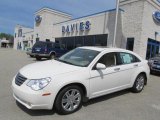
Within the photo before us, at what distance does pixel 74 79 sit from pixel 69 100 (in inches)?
20.7

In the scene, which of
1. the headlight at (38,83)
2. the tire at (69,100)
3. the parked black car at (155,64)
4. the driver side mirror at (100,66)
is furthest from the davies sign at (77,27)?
the headlight at (38,83)

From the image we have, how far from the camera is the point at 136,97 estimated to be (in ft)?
21.4

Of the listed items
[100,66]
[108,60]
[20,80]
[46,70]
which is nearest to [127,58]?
[108,60]

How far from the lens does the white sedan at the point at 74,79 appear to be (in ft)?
14.4

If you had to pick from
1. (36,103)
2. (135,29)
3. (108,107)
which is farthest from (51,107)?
(135,29)

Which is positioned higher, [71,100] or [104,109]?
[71,100]

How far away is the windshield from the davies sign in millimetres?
17876

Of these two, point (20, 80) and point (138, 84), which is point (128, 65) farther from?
point (20, 80)

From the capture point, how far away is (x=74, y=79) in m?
4.70

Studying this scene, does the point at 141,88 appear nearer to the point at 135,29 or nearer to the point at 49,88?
the point at 49,88

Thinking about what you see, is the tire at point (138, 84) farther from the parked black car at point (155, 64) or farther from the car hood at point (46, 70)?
the parked black car at point (155, 64)

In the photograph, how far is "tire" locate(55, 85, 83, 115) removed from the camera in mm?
4578

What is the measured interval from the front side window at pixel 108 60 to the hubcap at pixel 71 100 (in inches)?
47.2

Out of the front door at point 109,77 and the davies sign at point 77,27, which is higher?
the davies sign at point 77,27
